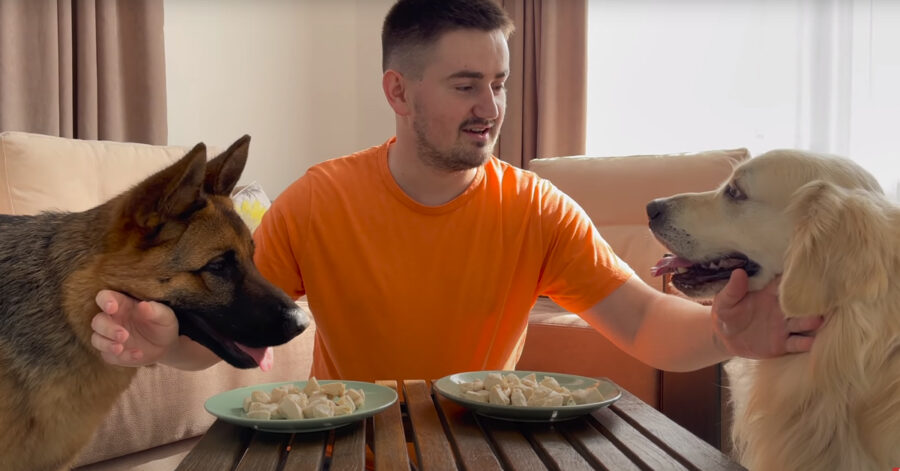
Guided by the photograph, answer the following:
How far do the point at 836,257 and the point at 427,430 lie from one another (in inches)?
28.2

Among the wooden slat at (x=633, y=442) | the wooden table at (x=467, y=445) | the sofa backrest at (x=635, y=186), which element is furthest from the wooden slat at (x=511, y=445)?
the sofa backrest at (x=635, y=186)

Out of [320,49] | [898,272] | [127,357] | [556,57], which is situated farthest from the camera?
[320,49]

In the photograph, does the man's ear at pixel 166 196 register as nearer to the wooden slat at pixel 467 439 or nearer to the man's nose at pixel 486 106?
the wooden slat at pixel 467 439

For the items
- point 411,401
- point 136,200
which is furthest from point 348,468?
point 136,200

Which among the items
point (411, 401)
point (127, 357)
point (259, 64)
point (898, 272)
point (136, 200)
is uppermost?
point (259, 64)

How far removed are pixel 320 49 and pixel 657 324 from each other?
183 inches

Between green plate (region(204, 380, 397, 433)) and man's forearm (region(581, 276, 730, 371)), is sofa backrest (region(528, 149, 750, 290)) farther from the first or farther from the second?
green plate (region(204, 380, 397, 433))

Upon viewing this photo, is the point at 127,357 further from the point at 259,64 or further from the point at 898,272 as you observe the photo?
the point at 259,64

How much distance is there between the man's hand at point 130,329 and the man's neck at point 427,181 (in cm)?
94

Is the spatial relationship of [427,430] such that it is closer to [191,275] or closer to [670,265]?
[191,275]

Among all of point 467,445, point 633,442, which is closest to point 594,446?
point 633,442

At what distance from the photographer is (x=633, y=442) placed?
1.12 m

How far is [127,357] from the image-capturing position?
49.1 inches

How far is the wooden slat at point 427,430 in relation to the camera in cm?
103
